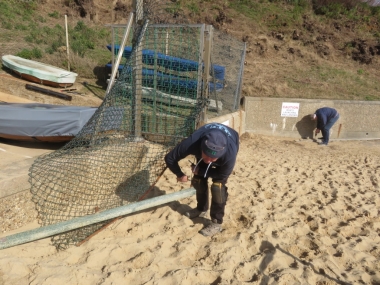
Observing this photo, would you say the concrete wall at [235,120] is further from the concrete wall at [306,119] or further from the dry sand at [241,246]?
the dry sand at [241,246]

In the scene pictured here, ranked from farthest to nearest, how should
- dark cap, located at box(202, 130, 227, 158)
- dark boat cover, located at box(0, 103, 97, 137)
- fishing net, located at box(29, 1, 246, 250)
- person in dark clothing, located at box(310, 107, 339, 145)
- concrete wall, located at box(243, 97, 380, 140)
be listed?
concrete wall, located at box(243, 97, 380, 140), person in dark clothing, located at box(310, 107, 339, 145), dark boat cover, located at box(0, 103, 97, 137), fishing net, located at box(29, 1, 246, 250), dark cap, located at box(202, 130, 227, 158)

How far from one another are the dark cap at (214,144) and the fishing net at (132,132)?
1.29 m

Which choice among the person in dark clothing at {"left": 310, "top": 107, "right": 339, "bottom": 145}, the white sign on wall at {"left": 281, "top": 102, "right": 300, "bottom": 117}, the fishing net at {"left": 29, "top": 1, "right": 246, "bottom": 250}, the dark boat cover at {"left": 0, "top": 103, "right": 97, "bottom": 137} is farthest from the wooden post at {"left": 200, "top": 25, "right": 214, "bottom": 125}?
the person in dark clothing at {"left": 310, "top": 107, "right": 339, "bottom": 145}

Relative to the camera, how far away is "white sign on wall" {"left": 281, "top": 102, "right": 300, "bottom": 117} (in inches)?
369

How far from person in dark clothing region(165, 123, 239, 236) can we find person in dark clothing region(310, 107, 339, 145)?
20.1ft

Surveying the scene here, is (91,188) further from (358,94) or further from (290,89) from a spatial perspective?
(358,94)

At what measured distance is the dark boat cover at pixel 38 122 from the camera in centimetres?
536

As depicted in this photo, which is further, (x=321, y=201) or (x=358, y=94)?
(x=358, y=94)

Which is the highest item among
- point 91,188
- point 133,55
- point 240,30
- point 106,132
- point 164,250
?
point 240,30

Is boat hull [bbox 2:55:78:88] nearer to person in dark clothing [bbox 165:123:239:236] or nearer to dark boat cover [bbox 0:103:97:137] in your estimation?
dark boat cover [bbox 0:103:97:137]

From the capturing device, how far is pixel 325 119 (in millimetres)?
9016

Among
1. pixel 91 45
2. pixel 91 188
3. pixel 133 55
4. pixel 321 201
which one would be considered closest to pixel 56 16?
pixel 91 45

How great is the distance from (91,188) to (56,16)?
49.1 ft

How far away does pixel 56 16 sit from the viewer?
1659 centimetres
